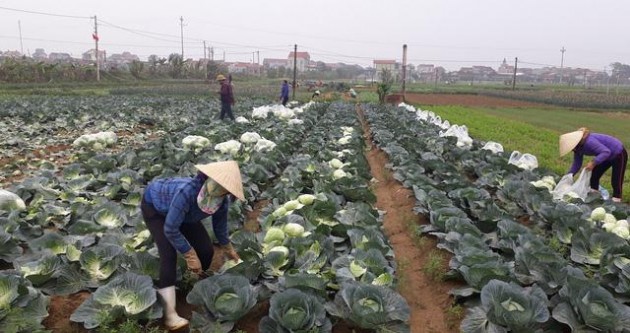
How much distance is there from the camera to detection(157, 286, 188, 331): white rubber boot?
3.40m

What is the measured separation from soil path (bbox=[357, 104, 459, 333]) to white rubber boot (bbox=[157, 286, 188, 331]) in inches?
71.5

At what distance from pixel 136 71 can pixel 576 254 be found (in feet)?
166

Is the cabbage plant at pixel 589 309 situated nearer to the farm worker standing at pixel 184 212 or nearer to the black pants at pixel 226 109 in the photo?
the farm worker standing at pixel 184 212

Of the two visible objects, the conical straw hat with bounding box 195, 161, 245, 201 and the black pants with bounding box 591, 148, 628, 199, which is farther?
the black pants with bounding box 591, 148, 628, 199

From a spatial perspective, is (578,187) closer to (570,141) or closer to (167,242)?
(570,141)

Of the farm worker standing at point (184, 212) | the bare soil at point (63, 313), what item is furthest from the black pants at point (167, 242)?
the bare soil at point (63, 313)

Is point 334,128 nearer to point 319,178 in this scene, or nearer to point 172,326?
point 319,178

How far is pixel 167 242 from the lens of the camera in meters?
3.53

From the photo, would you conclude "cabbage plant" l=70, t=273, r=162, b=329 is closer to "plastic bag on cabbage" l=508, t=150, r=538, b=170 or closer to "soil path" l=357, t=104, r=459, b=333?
"soil path" l=357, t=104, r=459, b=333

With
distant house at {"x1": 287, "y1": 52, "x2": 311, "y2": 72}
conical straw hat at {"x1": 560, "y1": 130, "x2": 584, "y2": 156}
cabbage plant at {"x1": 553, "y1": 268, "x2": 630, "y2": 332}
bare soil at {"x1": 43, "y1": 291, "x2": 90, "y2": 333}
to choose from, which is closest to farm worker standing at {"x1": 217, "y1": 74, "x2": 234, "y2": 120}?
conical straw hat at {"x1": 560, "y1": 130, "x2": 584, "y2": 156}

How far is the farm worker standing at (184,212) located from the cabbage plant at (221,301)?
0.17 meters

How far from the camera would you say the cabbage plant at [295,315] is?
3.17 metres

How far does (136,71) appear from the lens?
49656 mm

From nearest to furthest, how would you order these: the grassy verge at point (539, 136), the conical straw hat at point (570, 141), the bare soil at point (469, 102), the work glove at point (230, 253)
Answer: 1. the work glove at point (230, 253)
2. the conical straw hat at point (570, 141)
3. the grassy verge at point (539, 136)
4. the bare soil at point (469, 102)
